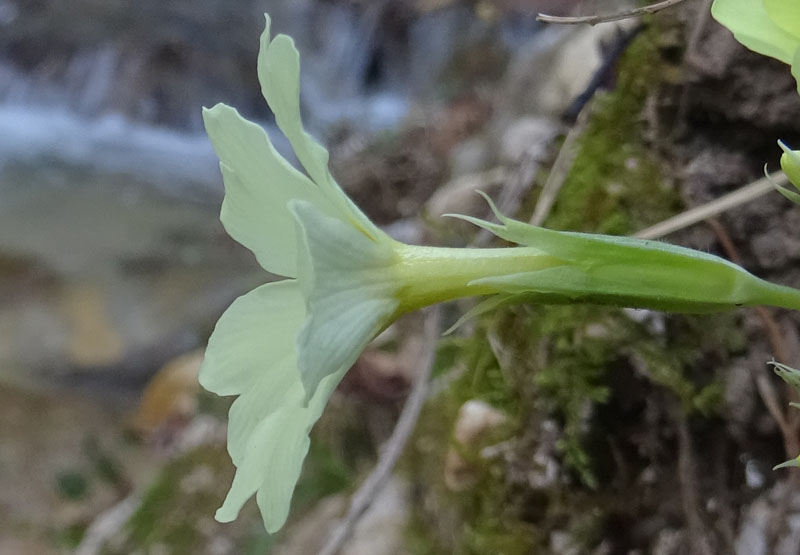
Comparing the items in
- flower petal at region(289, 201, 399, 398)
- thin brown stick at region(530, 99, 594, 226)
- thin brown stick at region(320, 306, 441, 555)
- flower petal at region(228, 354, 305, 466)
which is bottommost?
thin brown stick at region(320, 306, 441, 555)

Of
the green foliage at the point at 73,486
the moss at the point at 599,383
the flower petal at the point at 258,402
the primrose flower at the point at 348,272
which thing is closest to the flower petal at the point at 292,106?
the primrose flower at the point at 348,272

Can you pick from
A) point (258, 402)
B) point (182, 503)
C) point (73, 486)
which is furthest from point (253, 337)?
point (73, 486)

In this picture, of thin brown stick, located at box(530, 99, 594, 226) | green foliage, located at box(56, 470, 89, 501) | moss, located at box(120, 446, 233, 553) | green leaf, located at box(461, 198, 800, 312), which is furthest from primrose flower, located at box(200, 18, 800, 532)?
green foliage, located at box(56, 470, 89, 501)

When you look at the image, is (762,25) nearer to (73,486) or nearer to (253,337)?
(253,337)

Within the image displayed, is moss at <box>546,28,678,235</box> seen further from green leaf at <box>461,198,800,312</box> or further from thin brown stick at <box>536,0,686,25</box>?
green leaf at <box>461,198,800,312</box>

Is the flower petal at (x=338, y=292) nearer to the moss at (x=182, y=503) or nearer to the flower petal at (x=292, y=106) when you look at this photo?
the flower petal at (x=292, y=106)

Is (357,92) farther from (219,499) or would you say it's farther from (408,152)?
(219,499)
